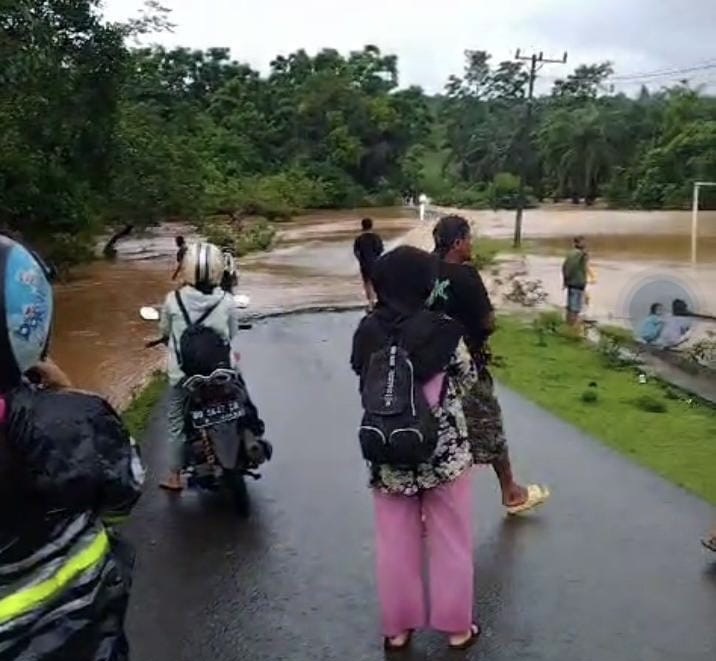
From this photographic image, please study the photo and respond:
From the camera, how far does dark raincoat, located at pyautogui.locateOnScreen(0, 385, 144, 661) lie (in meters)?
1.94

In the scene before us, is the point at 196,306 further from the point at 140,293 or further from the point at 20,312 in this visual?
the point at 140,293

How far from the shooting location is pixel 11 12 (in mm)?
8492

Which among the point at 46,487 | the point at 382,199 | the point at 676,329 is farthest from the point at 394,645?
the point at 382,199

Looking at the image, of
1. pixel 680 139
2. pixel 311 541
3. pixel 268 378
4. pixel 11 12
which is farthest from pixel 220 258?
pixel 680 139

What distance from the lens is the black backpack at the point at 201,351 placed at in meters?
5.81

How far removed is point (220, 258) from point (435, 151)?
79280mm

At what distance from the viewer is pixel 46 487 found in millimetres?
1942

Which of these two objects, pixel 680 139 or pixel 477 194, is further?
pixel 477 194

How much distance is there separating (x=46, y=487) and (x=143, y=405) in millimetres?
7498

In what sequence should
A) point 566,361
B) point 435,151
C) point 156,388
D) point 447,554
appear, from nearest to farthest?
point 447,554
point 156,388
point 566,361
point 435,151

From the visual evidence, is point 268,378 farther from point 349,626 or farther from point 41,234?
point 41,234

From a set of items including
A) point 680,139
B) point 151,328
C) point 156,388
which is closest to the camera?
point 156,388

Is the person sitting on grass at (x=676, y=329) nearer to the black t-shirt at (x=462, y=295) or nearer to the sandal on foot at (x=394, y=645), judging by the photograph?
the black t-shirt at (x=462, y=295)

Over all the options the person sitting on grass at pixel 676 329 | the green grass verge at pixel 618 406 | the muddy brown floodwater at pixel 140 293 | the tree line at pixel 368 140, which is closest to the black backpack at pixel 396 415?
the green grass verge at pixel 618 406
